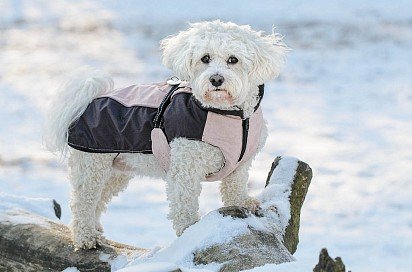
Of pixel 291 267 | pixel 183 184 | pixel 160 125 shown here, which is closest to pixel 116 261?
pixel 183 184

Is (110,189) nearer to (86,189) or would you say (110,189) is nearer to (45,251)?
(86,189)

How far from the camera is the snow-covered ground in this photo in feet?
27.7

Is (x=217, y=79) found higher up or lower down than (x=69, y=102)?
higher up

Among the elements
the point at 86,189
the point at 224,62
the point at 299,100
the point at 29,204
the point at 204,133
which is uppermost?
the point at 224,62

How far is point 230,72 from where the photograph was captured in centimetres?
473

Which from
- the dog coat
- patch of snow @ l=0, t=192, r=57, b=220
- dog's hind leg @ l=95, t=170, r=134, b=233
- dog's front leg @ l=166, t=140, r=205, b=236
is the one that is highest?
the dog coat

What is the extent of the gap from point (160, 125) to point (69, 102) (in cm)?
65

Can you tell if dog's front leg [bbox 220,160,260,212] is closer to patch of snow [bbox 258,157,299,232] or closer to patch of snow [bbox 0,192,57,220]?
patch of snow [bbox 258,157,299,232]

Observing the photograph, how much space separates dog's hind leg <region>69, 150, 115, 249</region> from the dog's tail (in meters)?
0.13

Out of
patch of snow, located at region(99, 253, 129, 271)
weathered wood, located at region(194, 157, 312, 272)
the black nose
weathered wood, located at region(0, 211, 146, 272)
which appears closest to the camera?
weathered wood, located at region(194, 157, 312, 272)

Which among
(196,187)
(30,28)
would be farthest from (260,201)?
(30,28)

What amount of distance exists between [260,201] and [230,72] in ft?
3.27

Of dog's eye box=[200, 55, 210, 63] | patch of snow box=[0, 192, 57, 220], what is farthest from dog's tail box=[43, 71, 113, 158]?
dog's eye box=[200, 55, 210, 63]

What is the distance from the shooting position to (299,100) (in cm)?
1195
